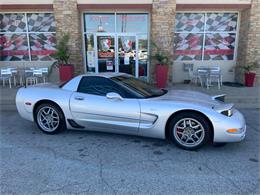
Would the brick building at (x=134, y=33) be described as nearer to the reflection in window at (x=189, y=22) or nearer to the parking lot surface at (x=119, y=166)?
the reflection in window at (x=189, y=22)

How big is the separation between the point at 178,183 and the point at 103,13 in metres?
9.05

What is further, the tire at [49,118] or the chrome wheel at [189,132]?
the tire at [49,118]

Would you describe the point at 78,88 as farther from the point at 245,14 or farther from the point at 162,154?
the point at 245,14

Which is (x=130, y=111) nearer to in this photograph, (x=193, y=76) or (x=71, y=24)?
(x=71, y=24)

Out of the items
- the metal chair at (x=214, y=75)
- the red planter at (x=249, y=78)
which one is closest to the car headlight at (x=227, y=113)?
the metal chair at (x=214, y=75)

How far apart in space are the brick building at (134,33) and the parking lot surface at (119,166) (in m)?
6.36

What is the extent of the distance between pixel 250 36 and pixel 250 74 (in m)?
1.67

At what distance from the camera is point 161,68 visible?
9.17 m

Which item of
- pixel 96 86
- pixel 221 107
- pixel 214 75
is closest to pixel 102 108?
pixel 96 86

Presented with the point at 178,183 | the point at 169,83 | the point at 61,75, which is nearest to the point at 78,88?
the point at 178,183

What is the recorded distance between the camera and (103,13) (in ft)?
33.5

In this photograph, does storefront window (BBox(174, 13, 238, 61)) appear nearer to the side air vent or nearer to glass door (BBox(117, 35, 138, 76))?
glass door (BBox(117, 35, 138, 76))

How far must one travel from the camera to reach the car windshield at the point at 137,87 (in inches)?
166

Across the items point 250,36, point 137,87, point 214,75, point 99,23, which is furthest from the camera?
point 99,23
